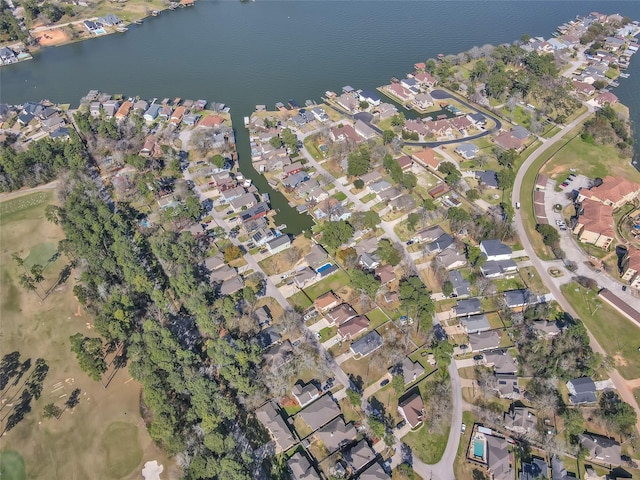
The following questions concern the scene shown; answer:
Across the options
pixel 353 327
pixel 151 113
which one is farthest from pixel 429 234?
pixel 151 113


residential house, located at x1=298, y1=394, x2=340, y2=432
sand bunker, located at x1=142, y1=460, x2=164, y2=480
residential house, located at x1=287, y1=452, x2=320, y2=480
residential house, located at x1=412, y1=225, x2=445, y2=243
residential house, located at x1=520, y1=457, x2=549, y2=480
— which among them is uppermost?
residential house, located at x1=412, y1=225, x2=445, y2=243

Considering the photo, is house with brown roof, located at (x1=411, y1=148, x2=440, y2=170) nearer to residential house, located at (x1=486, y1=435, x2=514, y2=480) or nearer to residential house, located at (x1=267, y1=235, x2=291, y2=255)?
residential house, located at (x1=267, y1=235, x2=291, y2=255)

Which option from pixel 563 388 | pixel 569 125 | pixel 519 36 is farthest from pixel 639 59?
pixel 563 388

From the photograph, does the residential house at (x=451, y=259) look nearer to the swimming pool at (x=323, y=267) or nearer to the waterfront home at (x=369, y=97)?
the swimming pool at (x=323, y=267)

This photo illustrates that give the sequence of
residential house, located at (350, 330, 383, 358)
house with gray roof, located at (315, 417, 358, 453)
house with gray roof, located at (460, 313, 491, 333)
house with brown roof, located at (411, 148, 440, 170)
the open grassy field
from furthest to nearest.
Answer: house with brown roof, located at (411, 148, 440, 170), house with gray roof, located at (460, 313, 491, 333), residential house, located at (350, 330, 383, 358), house with gray roof, located at (315, 417, 358, 453), the open grassy field

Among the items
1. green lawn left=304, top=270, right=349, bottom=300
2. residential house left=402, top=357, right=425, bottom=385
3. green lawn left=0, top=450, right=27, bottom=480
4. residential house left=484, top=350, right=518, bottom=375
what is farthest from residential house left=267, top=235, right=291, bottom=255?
green lawn left=0, top=450, right=27, bottom=480

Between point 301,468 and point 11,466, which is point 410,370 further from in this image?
point 11,466

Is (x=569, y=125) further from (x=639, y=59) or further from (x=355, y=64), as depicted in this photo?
(x=355, y=64)
